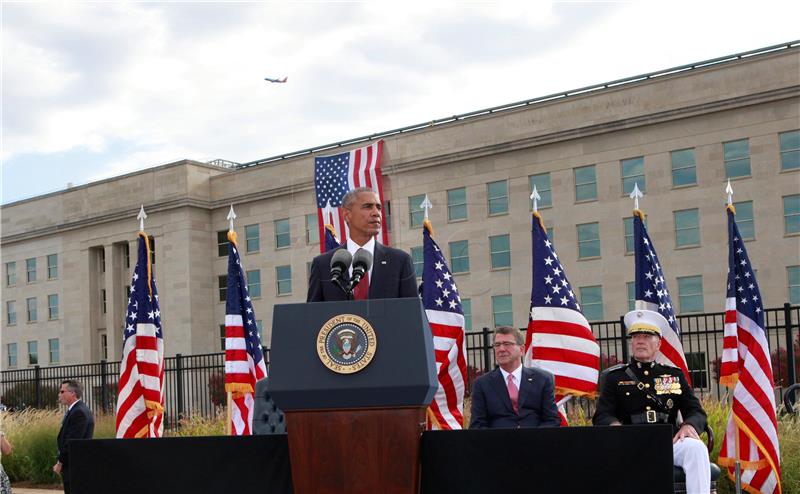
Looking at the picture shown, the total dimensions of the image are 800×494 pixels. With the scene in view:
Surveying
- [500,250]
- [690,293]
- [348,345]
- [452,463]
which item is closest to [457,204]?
[500,250]

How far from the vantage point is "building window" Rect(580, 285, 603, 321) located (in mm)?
49438

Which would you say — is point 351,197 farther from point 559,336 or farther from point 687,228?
point 687,228

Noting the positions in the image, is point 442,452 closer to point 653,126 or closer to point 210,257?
point 653,126

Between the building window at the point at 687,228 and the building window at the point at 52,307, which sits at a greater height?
the building window at the point at 687,228

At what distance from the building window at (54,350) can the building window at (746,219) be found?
49265 millimetres

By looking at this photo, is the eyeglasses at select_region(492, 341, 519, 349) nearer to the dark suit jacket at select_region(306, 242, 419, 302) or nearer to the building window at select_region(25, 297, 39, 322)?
the dark suit jacket at select_region(306, 242, 419, 302)

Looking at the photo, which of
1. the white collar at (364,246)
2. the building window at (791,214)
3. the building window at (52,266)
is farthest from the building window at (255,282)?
the white collar at (364,246)

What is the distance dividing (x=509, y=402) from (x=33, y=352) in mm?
71484

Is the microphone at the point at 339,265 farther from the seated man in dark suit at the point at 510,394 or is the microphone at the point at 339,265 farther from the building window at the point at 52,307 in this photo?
the building window at the point at 52,307

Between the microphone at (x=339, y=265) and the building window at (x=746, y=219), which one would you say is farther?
the building window at (x=746, y=219)

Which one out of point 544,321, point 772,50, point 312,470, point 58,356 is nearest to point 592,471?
point 312,470

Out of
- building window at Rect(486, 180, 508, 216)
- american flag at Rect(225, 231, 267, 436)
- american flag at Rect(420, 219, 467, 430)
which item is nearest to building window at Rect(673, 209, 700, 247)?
building window at Rect(486, 180, 508, 216)

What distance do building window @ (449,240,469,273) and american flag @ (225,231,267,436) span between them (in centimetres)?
3909

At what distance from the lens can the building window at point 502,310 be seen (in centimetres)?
5194
